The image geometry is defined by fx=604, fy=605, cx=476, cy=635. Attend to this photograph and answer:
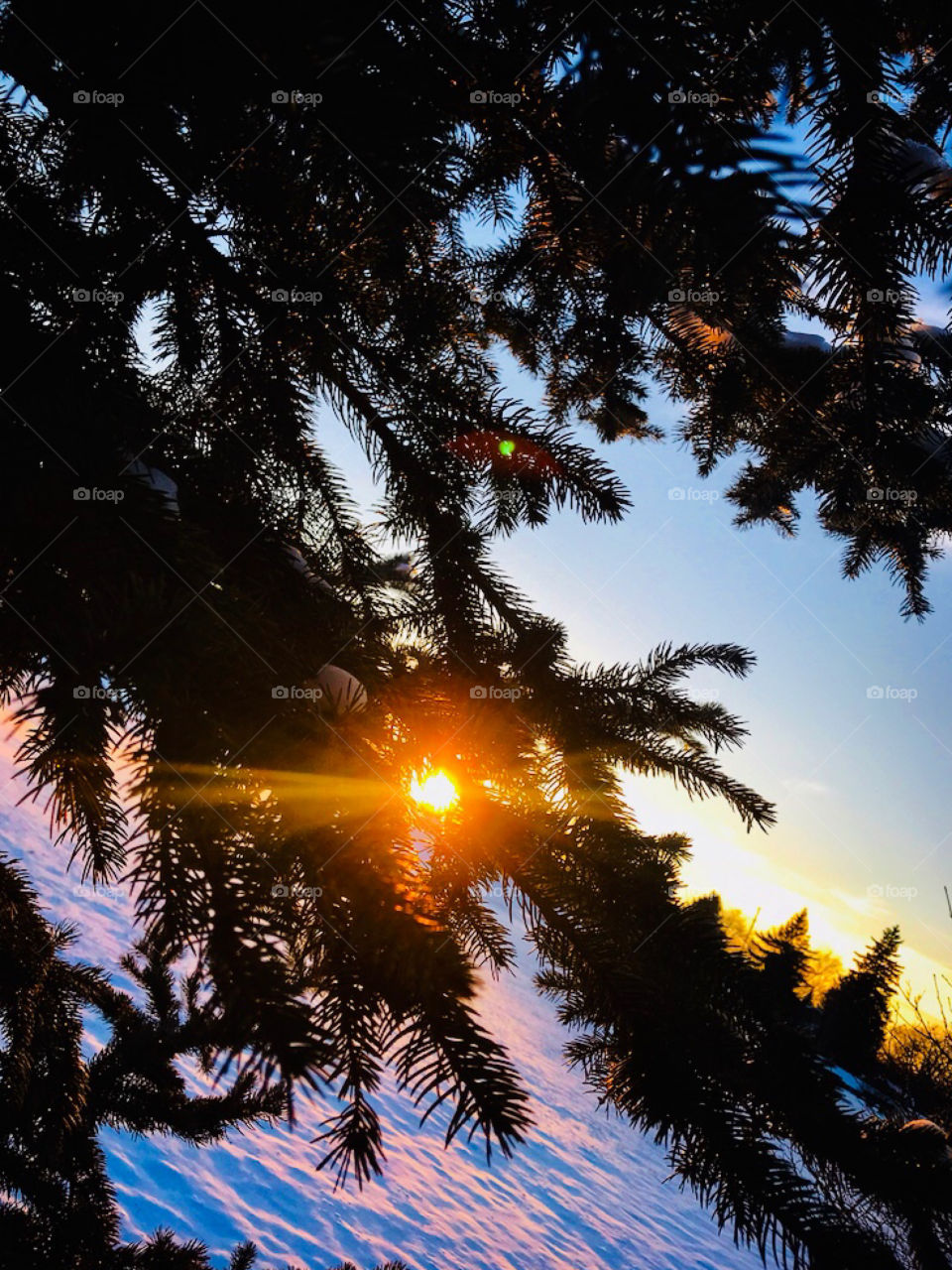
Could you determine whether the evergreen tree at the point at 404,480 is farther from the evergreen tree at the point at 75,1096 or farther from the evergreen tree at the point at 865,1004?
the evergreen tree at the point at 865,1004

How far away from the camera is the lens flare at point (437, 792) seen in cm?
93

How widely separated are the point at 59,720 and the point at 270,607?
29cm

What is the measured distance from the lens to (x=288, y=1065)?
0.39 m

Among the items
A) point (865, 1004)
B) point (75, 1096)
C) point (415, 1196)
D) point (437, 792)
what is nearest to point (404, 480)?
point (437, 792)

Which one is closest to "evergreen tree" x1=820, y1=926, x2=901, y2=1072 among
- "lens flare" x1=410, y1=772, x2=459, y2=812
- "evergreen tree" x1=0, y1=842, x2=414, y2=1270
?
"evergreen tree" x1=0, y1=842, x2=414, y2=1270

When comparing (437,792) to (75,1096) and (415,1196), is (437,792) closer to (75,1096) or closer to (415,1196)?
(75,1096)

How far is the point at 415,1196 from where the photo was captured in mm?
11734

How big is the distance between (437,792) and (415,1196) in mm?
15153

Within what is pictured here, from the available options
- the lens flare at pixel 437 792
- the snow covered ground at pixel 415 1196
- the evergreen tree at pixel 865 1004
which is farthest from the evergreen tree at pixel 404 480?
the evergreen tree at pixel 865 1004

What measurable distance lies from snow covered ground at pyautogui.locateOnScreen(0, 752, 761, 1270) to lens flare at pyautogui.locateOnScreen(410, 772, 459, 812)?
7.44m

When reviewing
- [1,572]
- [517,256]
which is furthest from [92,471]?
[517,256]

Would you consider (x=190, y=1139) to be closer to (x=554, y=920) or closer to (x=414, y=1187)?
(x=554, y=920)

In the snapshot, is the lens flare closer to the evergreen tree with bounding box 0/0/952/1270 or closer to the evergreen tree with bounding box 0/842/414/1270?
the evergreen tree with bounding box 0/0/952/1270

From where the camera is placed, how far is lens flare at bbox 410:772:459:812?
93 centimetres
